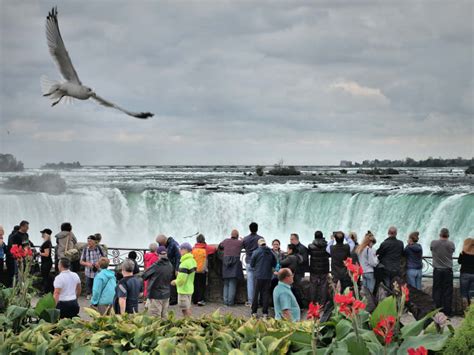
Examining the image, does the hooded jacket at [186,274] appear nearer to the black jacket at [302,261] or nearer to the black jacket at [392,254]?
the black jacket at [302,261]

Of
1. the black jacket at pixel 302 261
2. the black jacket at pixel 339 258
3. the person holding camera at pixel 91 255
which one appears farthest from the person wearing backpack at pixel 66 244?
the black jacket at pixel 339 258

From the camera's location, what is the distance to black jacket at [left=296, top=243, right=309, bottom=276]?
1113 cm

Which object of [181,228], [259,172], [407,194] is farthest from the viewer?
[259,172]

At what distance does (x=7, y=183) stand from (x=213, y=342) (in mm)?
34571

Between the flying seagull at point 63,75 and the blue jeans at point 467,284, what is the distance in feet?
21.3

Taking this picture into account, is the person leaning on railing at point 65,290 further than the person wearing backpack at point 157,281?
No

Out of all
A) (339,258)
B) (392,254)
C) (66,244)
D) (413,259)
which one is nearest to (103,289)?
(66,244)

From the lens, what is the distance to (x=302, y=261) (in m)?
11.1

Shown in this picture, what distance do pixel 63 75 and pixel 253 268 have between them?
175 inches

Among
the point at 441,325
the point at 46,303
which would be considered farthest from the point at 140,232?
the point at 441,325

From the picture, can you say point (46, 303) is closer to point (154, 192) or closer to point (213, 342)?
point (213, 342)

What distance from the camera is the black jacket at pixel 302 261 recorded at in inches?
438

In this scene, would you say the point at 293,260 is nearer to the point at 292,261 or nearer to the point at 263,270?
the point at 292,261

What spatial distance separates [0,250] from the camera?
39.6ft
